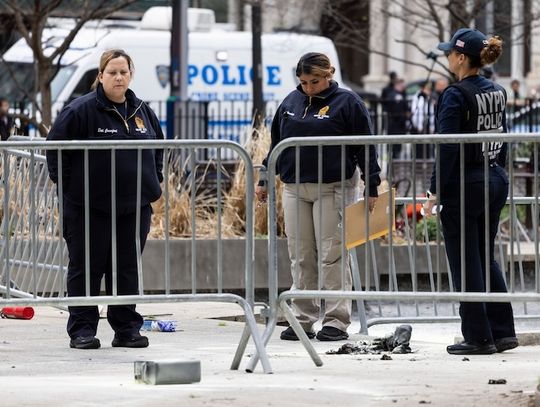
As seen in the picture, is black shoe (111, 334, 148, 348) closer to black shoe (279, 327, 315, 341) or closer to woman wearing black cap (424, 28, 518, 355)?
black shoe (279, 327, 315, 341)

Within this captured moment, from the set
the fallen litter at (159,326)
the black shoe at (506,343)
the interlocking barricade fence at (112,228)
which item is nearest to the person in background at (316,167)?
the interlocking barricade fence at (112,228)

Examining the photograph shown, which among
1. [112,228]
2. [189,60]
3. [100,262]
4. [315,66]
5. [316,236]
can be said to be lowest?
[100,262]

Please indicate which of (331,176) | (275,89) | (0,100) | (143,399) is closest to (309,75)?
(331,176)

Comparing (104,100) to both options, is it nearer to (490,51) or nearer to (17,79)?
(490,51)

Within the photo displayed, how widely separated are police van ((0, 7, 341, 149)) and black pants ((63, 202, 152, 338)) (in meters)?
13.2

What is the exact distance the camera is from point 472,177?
8.27 meters

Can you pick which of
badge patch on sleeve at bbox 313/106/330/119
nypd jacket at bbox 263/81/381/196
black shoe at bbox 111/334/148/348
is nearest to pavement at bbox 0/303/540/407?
black shoe at bbox 111/334/148/348

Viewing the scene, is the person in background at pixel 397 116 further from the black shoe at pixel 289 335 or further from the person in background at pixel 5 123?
the black shoe at pixel 289 335

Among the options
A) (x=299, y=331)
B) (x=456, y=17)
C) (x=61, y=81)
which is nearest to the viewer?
(x=299, y=331)

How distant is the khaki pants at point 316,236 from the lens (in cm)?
925

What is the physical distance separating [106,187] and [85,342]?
906 millimetres

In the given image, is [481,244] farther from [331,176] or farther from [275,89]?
[275,89]

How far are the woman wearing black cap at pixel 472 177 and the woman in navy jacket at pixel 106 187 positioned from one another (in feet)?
5.25

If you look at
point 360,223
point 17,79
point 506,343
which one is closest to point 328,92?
point 360,223
